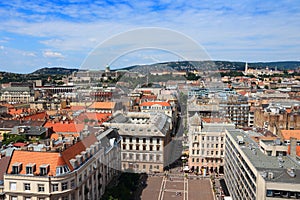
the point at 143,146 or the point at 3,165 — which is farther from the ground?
the point at 3,165

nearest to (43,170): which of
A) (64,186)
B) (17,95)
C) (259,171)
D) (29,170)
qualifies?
(29,170)

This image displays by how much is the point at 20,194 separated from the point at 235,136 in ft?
61.5

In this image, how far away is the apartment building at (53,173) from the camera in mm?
18156

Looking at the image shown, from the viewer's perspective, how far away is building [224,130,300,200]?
53.4ft

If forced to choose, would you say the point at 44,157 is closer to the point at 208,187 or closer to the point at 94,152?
the point at 94,152

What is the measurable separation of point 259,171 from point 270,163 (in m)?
2.60

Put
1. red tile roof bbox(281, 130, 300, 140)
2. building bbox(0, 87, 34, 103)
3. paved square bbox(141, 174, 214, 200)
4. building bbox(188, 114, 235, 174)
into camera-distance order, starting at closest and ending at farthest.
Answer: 1. paved square bbox(141, 174, 214, 200)
2. red tile roof bbox(281, 130, 300, 140)
3. building bbox(188, 114, 235, 174)
4. building bbox(0, 87, 34, 103)

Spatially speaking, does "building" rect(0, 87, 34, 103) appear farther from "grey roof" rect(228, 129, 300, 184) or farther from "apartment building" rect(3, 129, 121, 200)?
"grey roof" rect(228, 129, 300, 184)

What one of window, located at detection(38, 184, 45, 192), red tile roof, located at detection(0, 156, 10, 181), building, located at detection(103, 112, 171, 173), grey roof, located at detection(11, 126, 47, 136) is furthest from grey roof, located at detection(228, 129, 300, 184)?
grey roof, located at detection(11, 126, 47, 136)

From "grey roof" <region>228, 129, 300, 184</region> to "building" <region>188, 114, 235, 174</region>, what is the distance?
9.26 metres

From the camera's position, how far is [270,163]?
19.6 m

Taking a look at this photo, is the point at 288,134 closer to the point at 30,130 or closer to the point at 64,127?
the point at 64,127

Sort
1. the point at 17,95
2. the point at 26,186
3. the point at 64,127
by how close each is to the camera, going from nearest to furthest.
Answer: the point at 26,186 → the point at 64,127 → the point at 17,95

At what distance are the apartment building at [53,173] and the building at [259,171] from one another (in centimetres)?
1153
